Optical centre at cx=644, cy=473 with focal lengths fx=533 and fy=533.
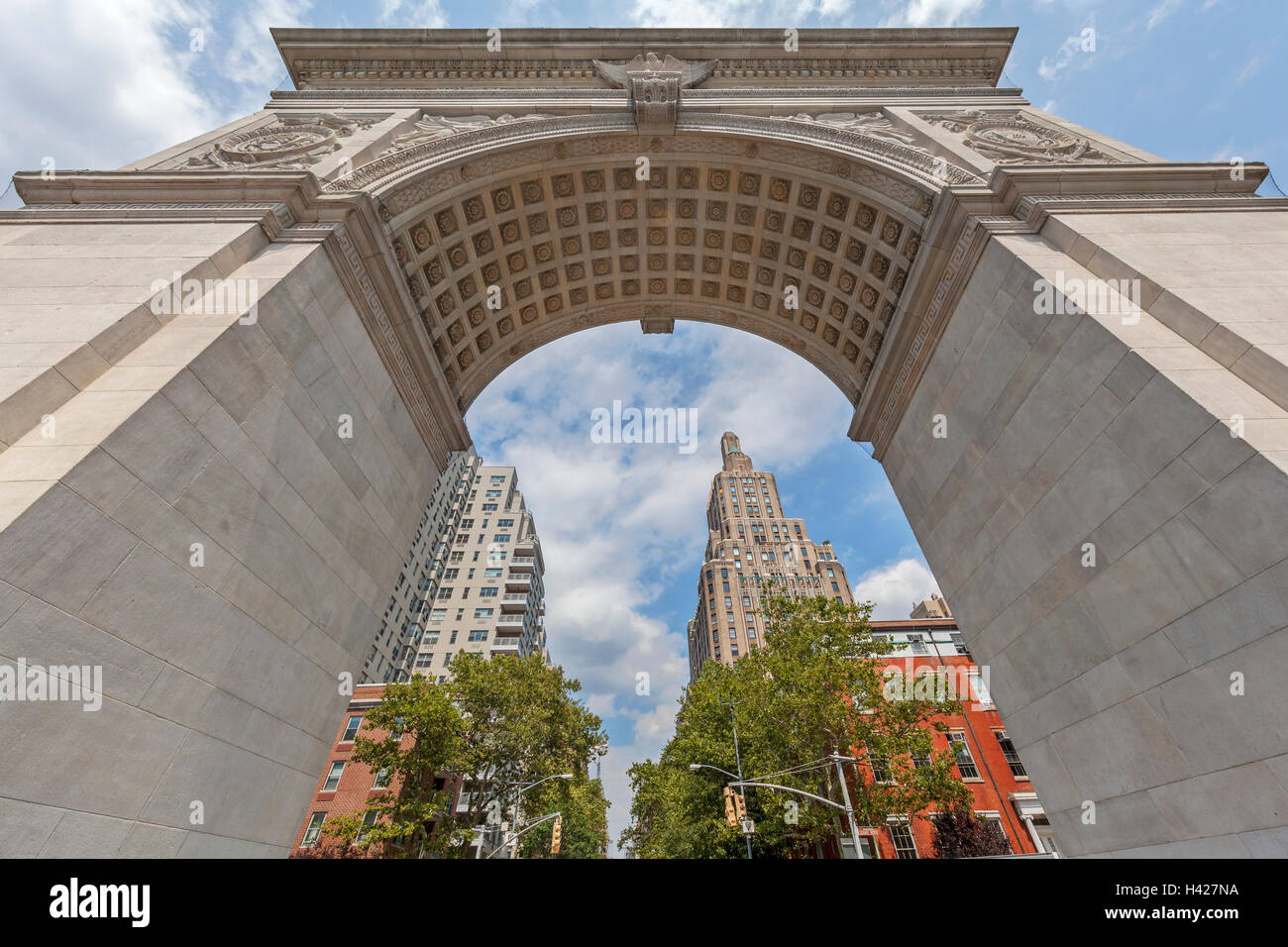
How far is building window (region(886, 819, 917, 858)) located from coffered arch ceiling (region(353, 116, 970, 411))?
30.1 meters

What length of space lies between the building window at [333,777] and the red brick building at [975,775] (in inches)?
1357

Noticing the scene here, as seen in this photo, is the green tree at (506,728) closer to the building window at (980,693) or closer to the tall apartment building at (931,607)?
the building window at (980,693)

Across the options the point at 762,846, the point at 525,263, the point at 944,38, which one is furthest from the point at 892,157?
the point at 762,846

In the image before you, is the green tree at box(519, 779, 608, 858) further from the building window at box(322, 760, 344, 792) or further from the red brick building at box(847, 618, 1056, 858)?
the red brick building at box(847, 618, 1056, 858)

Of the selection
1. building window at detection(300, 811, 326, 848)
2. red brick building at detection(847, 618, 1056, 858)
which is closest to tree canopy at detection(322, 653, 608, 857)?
building window at detection(300, 811, 326, 848)

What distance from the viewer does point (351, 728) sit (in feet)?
129

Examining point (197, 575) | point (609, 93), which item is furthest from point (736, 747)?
point (609, 93)

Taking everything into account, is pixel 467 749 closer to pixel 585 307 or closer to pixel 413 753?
pixel 413 753

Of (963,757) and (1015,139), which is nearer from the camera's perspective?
(1015,139)

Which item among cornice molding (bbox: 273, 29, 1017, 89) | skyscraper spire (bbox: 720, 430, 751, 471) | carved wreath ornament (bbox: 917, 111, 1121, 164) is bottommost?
carved wreath ornament (bbox: 917, 111, 1121, 164)

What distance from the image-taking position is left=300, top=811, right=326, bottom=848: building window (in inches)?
1367

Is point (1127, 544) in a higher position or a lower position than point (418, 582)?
lower

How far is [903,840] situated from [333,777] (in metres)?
37.6

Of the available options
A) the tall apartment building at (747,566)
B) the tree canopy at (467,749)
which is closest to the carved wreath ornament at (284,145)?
the tree canopy at (467,749)
